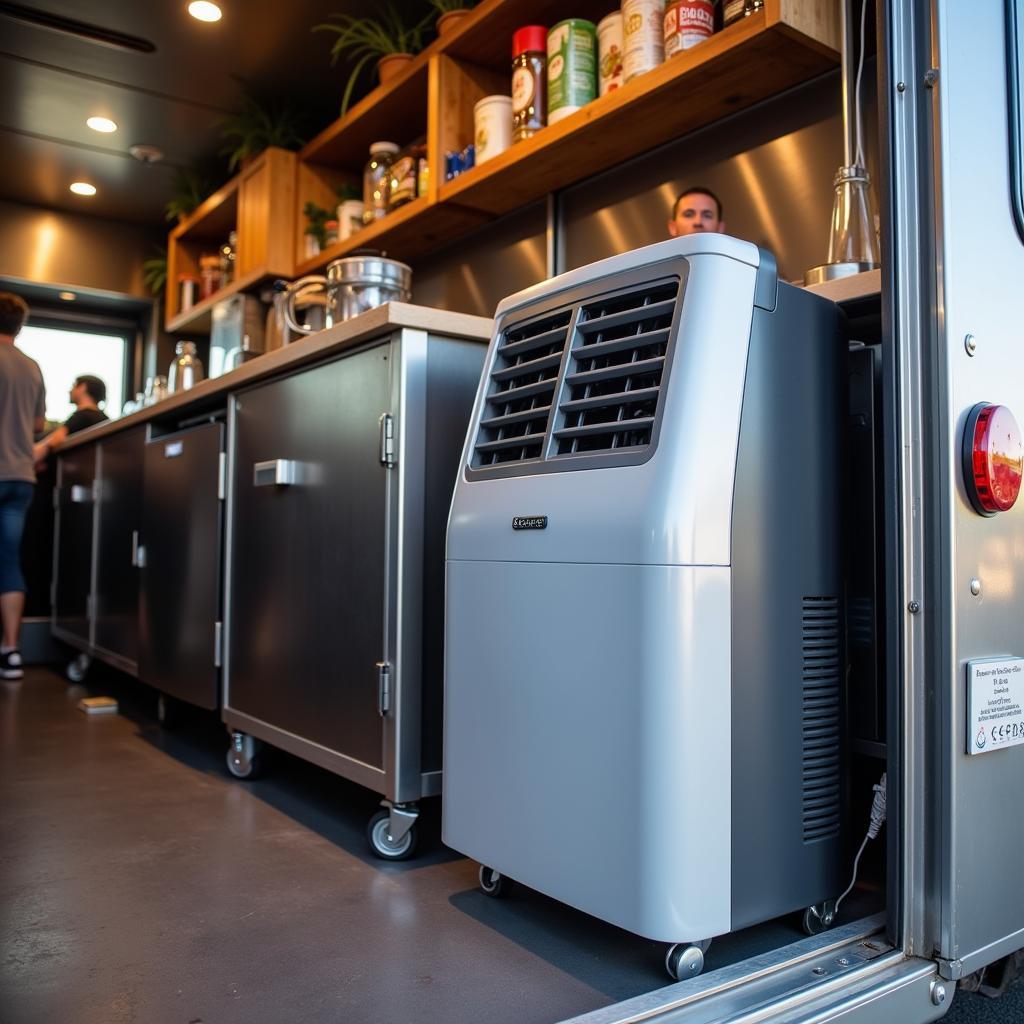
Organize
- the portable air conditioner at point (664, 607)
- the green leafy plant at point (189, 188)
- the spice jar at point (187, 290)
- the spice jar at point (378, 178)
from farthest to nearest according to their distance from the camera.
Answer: the spice jar at point (187, 290), the green leafy plant at point (189, 188), the spice jar at point (378, 178), the portable air conditioner at point (664, 607)

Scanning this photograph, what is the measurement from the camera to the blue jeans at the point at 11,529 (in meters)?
3.76

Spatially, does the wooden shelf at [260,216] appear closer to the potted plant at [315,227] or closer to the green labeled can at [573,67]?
the potted plant at [315,227]

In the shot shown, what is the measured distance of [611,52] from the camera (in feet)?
7.50

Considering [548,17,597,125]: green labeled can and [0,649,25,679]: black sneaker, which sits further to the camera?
[0,649,25,679]: black sneaker

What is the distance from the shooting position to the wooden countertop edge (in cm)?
146

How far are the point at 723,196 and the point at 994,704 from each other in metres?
1.57

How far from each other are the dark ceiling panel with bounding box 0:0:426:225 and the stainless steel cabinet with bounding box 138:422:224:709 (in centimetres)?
182

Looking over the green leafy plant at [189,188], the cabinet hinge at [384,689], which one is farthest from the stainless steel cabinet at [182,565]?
the green leafy plant at [189,188]

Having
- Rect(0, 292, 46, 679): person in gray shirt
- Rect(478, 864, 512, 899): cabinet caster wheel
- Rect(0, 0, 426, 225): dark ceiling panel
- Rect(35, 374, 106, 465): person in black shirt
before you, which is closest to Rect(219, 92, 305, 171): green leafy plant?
Rect(0, 0, 426, 225): dark ceiling panel

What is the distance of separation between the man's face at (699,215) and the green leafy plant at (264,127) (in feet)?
7.47

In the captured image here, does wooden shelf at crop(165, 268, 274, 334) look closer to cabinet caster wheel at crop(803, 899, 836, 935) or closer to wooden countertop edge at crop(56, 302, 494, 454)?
wooden countertop edge at crop(56, 302, 494, 454)

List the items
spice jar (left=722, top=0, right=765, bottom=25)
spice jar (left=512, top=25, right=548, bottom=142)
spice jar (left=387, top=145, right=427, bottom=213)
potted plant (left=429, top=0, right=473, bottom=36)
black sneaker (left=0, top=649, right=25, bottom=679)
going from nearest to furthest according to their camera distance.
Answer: spice jar (left=722, top=0, right=765, bottom=25) → spice jar (left=512, top=25, right=548, bottom=142) → potted plant (left=429, top=0, right=473, bottom=36) → spice jar (left=387, top=145, right=427, bottom=213) → black sneaker (left=0, top=649, right=25, bottom=679)

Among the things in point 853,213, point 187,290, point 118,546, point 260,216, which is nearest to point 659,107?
point 853,213

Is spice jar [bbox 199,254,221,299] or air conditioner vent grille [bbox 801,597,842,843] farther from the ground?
spice jar [bbox 199,254,221,299]
